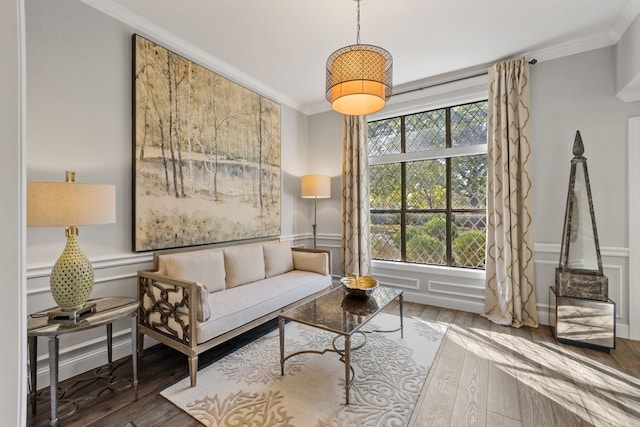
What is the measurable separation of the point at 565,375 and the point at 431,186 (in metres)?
2.28

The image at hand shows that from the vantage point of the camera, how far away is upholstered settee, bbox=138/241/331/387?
2.01 m

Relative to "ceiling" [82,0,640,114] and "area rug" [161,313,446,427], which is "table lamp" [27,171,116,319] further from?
"ceiling" [82,0,640,114]

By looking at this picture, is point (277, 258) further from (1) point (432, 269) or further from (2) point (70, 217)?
(2) point (70, 217)

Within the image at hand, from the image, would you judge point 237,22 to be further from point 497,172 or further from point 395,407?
point 395,407

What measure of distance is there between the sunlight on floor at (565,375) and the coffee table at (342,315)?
3.09 feet

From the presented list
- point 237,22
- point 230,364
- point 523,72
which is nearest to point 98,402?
point 230,364

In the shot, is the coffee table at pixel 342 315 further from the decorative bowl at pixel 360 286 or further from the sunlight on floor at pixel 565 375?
the sunlight on floor at pixel 565 375

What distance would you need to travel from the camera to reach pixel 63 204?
61.7 inches

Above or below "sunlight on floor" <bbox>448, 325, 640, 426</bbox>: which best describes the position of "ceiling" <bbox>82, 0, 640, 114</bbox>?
above

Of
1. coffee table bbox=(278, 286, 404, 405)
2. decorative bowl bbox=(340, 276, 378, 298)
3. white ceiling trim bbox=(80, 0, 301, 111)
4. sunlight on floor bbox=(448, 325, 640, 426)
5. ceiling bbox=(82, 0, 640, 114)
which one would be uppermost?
ceiling bbox=(82, 0, 640, 114)

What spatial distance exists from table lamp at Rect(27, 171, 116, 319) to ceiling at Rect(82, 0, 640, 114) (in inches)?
63.1

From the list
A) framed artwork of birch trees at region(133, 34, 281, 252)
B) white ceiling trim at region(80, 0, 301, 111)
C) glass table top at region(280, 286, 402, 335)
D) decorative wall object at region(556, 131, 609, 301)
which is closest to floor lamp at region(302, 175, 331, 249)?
framed artwork of birch trees at region(133, 34, 281, 252)

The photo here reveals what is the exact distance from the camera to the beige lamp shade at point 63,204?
1.52 m

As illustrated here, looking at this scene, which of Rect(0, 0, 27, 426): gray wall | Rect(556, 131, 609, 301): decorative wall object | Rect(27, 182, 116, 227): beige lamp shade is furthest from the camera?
Rect(556, 131, 609, 301): decorative wall object
